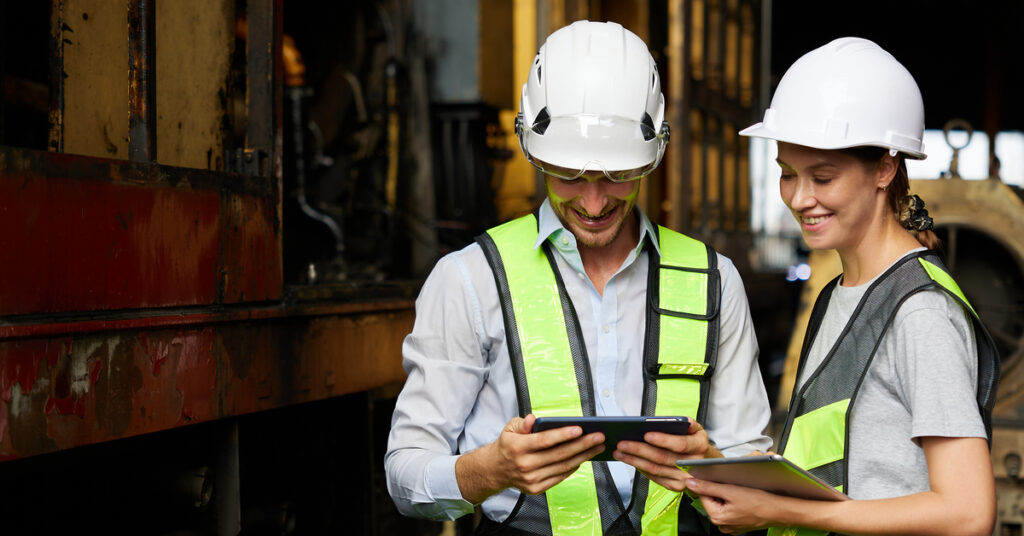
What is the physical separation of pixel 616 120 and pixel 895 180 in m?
0.65

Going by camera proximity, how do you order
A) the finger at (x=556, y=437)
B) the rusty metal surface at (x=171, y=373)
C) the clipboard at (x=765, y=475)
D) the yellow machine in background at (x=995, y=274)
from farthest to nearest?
the yellow machine in background at (x=995, y=274), the rusty metal surface at (x=171, y=373), the finger at (x=556, y=437), the clipboard at (x=765, y=475)

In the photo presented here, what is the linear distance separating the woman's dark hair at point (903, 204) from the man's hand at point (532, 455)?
2.65 ft

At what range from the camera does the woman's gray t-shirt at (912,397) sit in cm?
166

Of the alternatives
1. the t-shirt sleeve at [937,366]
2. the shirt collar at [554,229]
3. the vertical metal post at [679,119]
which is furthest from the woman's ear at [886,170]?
the vertical metal post at [679,119]

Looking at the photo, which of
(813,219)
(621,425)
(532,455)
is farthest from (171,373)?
(813,219)

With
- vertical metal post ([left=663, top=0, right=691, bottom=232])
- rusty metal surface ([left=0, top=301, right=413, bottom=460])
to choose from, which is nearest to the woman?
rusty metal surface ([left=0, top=301, right=413, bottom=460])

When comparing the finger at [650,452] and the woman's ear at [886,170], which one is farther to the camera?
the woman's ear at [886,170]

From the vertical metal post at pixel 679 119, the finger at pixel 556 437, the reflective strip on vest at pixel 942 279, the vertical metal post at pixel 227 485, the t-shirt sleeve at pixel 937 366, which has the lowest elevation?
the vertical metal post at pixel 227 485

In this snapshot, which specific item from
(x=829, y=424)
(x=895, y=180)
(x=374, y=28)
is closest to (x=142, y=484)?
(x=829, y=424)

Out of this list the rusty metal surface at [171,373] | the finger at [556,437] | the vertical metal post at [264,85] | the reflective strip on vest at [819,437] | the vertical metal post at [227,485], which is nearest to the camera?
the finger at [556,437]

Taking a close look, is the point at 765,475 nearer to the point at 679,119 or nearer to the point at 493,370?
the point at 493,370

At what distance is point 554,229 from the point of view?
2297mm

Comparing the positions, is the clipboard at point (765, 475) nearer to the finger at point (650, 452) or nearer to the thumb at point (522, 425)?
the finger at point (650, 452)

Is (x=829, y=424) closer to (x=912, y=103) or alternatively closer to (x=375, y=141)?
(x=912, y=103)
